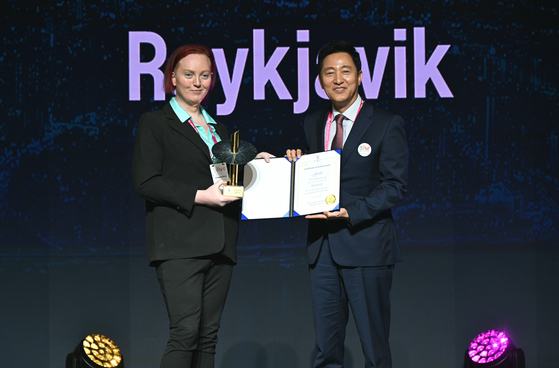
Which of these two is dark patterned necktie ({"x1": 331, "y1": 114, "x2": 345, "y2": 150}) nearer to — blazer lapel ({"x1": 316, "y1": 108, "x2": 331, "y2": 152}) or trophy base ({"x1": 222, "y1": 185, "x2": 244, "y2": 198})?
blazer lapel ({"x1": 316, "y1": 108, "x2": 331, "y2": 152})

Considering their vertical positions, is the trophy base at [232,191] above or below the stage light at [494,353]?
above

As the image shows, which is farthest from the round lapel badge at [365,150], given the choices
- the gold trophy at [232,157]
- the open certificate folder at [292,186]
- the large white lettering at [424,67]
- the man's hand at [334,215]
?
the large white lettering at [424,67]

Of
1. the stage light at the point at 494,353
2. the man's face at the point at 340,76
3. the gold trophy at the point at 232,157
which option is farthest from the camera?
the stage light at the point at 494,353

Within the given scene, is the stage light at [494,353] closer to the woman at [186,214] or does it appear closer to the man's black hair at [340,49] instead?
the woman at [186,214]

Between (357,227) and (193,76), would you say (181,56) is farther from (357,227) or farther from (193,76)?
(357,227)

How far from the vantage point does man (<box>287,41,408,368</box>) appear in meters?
2.21

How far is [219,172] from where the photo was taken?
2.14m

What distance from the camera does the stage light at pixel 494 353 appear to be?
298 centimetres

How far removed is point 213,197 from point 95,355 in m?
1.55

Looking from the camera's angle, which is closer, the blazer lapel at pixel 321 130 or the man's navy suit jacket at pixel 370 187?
the man's navy suit jacket at pixel 370 187

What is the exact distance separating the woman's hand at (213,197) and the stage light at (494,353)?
5.97ft

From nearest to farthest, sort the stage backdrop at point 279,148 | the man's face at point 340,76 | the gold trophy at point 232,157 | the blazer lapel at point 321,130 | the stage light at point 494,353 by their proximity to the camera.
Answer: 1. the gold trophy at point 232,157
2. the man's face at point 340,76
3. the blazer lapel at point 321,130
4. the stage light at point 494,353
5. the stage backdrop at point 279,148

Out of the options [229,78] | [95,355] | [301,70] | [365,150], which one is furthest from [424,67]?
[95,355]

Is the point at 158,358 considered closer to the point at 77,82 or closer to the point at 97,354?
the point at 97,354
